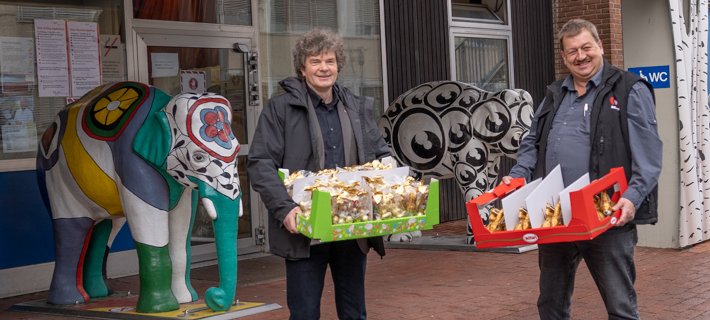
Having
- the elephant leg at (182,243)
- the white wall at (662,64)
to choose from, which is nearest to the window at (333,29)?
the white wall at (662,64)

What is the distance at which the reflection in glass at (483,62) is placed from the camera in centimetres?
1348

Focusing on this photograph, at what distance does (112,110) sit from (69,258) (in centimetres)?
117

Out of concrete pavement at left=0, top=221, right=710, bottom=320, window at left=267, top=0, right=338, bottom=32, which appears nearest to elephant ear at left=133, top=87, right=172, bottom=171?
concrete pavement at left=0, top=221, right=710, bottom=320

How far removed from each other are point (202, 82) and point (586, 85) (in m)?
5.81

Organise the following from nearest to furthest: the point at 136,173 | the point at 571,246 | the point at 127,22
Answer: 1. the point at 571,246
2. the point at 136,173
3. the point at 127,22

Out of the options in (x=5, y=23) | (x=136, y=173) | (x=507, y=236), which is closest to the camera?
(x=507, y=236)

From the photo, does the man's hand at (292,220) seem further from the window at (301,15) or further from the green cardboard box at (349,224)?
the window at (301,15)

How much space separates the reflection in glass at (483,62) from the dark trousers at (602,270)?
8425 mm

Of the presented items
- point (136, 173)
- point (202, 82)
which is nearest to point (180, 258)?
point (136, 173)

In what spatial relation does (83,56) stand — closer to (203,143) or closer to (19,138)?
(19,138)

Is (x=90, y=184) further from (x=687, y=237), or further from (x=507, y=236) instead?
(x=687, y=237)

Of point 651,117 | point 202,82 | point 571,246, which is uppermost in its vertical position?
point 202,82

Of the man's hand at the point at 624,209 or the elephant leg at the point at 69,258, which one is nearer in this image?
the man's hand at the point at 624,209

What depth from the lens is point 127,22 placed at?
951cm
